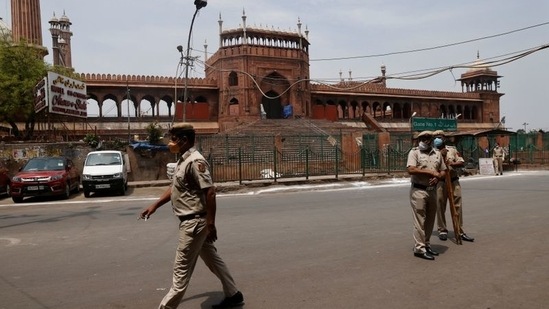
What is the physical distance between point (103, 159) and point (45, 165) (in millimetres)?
1859

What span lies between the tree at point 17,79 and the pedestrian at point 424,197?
24.5 meters

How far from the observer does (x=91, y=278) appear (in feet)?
16.1

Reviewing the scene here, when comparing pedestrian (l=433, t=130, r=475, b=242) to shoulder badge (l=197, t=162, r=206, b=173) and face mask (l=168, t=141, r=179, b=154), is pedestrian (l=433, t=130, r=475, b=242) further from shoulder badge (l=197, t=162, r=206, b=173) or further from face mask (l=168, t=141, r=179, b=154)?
face mask (l=168, t=141, r=179, b=154)

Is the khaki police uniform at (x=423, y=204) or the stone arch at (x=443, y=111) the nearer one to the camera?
the khaki police uniform at (x=423, y=204)

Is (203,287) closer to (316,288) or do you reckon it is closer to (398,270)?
(316,288)

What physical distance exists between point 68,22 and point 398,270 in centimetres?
6914

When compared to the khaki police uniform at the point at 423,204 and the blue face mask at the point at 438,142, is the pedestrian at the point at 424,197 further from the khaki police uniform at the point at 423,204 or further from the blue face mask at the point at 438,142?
the blue face mask at the point at 438,142

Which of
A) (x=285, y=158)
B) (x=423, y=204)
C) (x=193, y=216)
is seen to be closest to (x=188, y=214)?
(x=193, y=216)

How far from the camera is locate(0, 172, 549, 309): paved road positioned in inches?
164

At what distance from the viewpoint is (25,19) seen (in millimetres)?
39750

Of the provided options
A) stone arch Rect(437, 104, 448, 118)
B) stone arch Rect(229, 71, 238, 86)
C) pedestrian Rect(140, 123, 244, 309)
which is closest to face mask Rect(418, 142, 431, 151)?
pedestrian Rect(140, 123, 244, 309)

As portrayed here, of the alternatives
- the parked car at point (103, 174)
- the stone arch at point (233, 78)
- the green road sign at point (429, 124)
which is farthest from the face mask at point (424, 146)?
the stone arch at point (233, 78)

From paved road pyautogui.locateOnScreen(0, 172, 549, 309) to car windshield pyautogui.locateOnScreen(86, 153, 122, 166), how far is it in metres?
5.89

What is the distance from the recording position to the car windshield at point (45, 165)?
14719 mm
